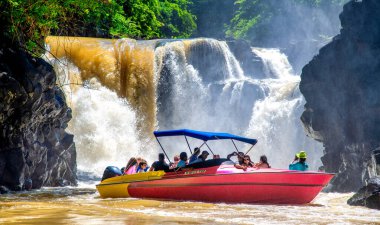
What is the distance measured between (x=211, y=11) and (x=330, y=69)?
37.2m

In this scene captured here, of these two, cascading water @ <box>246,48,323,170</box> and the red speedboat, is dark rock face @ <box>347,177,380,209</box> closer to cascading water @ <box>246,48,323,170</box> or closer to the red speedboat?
the red speedboat

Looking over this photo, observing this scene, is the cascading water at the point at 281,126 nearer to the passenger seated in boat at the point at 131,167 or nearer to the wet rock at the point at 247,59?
the wet rock at the point at 247,59

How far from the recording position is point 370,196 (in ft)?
41.8

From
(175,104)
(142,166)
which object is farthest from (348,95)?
(175,104)

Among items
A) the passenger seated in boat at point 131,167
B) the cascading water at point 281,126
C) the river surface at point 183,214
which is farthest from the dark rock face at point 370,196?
the cascading water at point 281,126

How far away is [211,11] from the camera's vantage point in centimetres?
5834

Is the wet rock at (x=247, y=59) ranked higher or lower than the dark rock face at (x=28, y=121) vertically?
higher

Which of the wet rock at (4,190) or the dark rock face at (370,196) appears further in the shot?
the wet rock at (4,190)

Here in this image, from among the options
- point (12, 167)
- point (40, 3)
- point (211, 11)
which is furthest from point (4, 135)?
point (211, 11)

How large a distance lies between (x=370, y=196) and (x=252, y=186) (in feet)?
8.41

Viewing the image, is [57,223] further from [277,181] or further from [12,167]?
[12,167]

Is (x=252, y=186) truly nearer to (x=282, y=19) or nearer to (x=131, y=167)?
(x=131, y=167)

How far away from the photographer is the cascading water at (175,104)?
26.3 m

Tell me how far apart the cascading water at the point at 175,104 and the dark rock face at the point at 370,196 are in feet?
42.5
